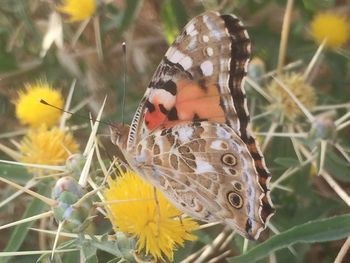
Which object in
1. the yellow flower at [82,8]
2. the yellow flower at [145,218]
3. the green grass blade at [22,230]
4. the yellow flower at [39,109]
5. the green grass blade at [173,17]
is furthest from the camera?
the green grass blade at [173,17]

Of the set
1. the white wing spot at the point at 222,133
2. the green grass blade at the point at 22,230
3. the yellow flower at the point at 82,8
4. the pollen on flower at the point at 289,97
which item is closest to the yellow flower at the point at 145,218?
the white wing spot at the point at 222,133

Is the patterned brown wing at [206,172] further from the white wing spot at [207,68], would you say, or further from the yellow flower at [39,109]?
the yellow flower at [39,109]

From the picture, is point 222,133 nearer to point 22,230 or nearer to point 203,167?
point 203,167

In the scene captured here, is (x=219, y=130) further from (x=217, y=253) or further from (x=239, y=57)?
(x=217, y=253)

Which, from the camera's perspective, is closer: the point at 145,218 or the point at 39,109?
the point at 145,218

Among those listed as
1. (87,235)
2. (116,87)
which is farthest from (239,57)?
(116,87)

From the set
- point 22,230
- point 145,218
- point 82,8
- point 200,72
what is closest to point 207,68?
point 200,72

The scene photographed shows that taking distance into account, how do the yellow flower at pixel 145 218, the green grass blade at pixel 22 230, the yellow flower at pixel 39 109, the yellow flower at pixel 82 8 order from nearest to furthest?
the yellow flower at pixel 145 218 → the green grass blade at pixel 22 230 → the yellow flower at pixel 39 109 → the yellow flower at pixel 82 8
